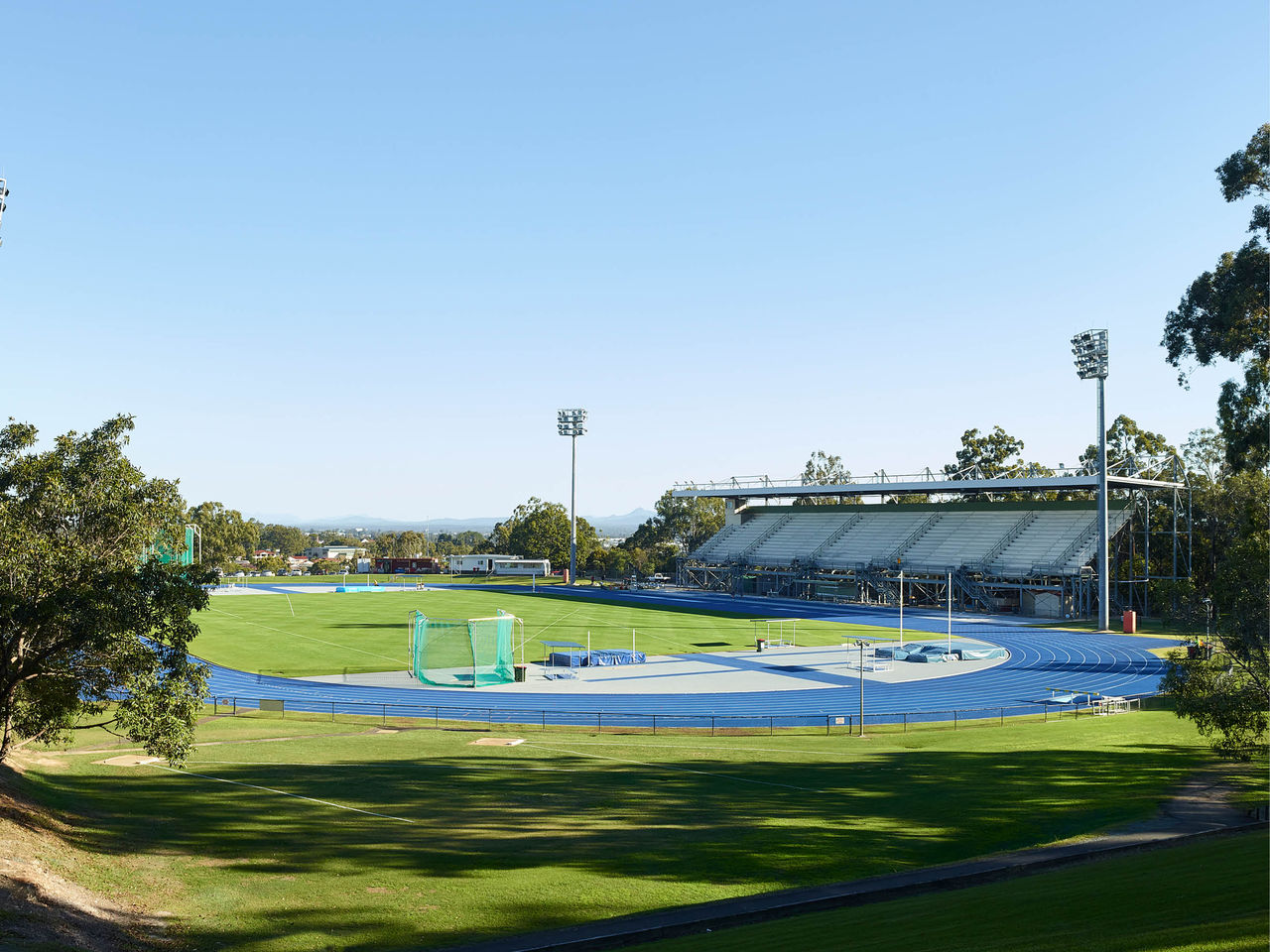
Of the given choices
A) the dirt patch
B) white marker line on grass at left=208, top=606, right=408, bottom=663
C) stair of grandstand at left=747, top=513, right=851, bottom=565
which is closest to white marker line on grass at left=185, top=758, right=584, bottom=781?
the dirt patch

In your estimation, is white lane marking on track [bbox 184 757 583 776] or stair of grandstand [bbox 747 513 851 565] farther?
stair of grandstand [bbox 747 513 851 565]

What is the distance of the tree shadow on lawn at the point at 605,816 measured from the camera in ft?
62.0

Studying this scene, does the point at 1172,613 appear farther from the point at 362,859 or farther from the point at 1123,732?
the point at 362,859

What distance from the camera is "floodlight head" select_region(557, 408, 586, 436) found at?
127188 millimetres

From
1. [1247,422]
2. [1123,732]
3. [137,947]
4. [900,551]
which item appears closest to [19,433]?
[137,947]

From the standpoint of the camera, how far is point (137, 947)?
15.1 metres

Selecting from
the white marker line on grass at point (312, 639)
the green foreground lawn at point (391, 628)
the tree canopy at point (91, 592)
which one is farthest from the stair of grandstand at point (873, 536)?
the tree canopy at point (91, 592)

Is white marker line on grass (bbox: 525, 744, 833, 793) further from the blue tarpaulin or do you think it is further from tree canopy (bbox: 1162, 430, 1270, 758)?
the blue tarpaulin

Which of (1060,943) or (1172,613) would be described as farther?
(1172,613)

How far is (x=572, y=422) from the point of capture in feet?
420

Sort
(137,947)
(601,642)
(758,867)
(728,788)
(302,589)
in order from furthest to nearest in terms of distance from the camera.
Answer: (302,589), (601,642), (728,788), (758,867), (137,947)

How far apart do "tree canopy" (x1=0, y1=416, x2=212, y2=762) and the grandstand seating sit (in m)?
71.3

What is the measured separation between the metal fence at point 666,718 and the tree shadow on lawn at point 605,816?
6.05m

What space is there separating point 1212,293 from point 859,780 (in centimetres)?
1968
